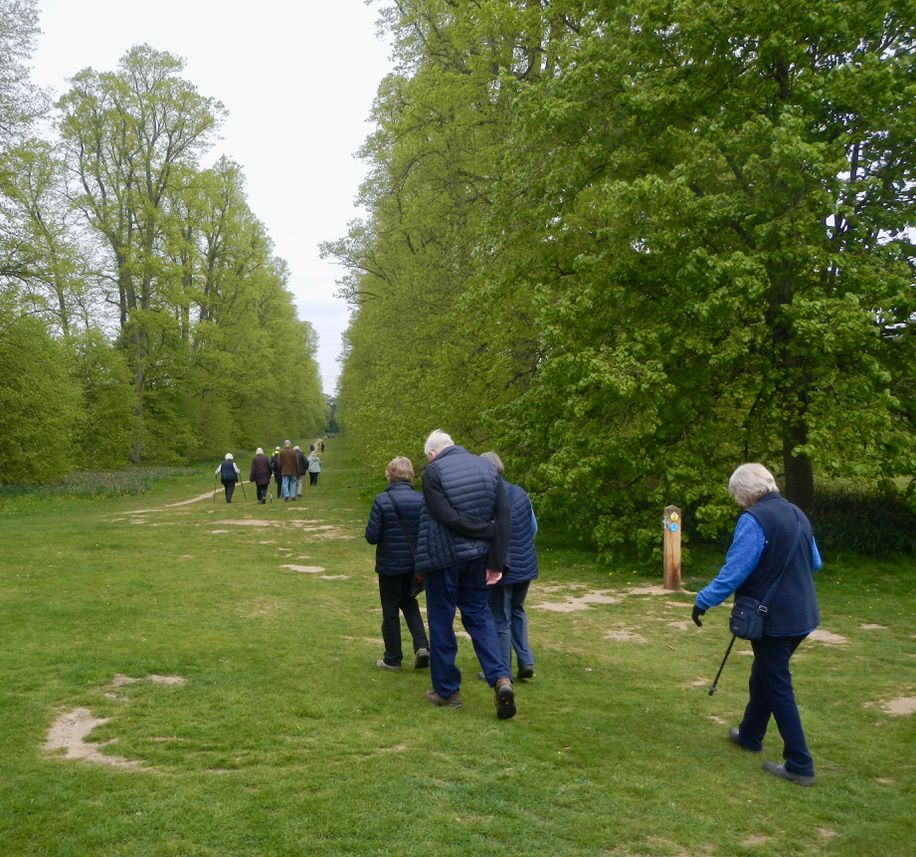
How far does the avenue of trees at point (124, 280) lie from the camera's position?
945 inches

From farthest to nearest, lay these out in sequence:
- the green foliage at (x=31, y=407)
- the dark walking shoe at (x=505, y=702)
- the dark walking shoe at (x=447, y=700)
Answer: the green foliage at (x=31, y=407) < the dark walking shoe at (x=447, y=700) < the dark walking shoe at (x=505, y=702)

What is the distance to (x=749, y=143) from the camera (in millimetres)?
11570

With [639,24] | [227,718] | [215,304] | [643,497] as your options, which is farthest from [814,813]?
A: [215,304]

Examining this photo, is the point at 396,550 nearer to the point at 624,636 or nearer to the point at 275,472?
the point at 624,636

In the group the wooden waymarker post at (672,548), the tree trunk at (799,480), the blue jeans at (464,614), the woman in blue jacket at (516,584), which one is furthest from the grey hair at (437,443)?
the tree trunk at (799,480)

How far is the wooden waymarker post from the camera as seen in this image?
11.7m

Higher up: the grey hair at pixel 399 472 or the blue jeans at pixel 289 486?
the grey hair at pixel 399 472

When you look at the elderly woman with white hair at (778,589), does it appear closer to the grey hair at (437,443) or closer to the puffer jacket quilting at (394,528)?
the grey hair at (437,443)

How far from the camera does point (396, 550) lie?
668 cm

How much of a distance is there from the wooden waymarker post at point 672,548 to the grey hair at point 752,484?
22.3ft

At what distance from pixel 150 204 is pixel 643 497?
100 feet

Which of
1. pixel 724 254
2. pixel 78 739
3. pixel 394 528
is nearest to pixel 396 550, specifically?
pixel 394 528

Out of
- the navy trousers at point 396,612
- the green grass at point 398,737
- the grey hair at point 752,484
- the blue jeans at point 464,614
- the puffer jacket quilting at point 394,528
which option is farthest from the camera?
the navy trousers at point 396,612

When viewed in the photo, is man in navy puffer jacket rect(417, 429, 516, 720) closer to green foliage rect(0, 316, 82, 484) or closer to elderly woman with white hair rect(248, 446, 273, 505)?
elderly woman with white hair rect(248, 446, 273, 505)
